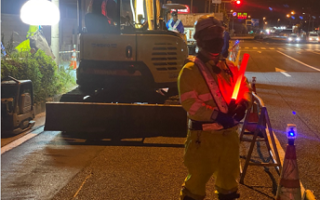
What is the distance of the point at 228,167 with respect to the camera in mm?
3248

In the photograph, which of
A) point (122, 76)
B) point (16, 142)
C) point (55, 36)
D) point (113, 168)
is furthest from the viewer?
point (55, 36)

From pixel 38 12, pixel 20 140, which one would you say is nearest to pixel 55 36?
pixel 38 12

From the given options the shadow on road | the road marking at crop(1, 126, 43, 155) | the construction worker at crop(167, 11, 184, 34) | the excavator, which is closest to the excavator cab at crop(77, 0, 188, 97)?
the excavator

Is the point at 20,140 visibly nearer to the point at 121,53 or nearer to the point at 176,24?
the point at 121,53

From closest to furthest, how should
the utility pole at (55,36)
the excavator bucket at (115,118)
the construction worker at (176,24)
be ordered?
1. the excavator bucket at (115,118)
2. the utility pole at (55,36)
3. the construction worker at (176,24)

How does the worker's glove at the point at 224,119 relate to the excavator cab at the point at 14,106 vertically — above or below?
above

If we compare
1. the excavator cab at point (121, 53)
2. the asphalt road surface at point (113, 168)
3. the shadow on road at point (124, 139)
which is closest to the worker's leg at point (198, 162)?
the asphalt road surface at point (113, 168)

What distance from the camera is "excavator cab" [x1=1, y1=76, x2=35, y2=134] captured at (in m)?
7.30

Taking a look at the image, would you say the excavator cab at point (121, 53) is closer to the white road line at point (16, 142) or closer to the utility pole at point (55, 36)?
the white road line at point (16, 142)

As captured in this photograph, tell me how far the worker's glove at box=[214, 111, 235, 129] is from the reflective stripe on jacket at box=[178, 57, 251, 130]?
0.19ft

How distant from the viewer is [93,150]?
6.54 m

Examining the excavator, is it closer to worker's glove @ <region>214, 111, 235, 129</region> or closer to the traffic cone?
the traffic cone

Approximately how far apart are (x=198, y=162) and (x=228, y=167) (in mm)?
286

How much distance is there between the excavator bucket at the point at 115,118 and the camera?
7.15 m
